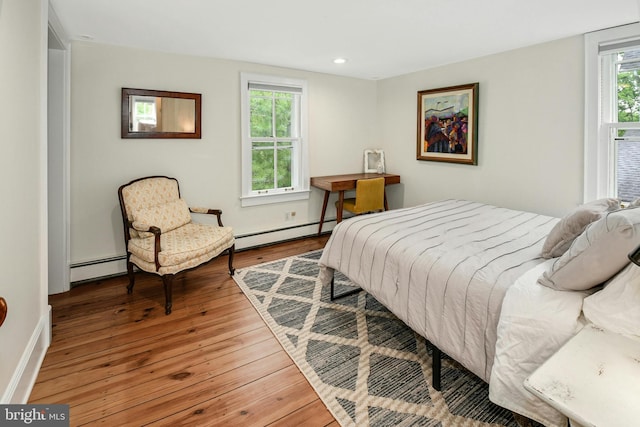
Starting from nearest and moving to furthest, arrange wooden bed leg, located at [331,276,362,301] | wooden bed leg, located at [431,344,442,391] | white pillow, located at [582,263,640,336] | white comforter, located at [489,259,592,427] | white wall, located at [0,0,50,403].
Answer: white pillow, located at [582,263,640,336] < white comforter, located at [489,259,592,427] < white wall, located at [0,0,50,403] < wooden bed leg, located at [431,344,442,391] < wooden bed leg, located at [331,276,362,301]

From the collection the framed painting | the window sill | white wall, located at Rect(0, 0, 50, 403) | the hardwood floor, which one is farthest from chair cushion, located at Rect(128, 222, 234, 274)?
the framed painting

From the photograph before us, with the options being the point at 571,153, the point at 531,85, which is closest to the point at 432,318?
the point at 571,153

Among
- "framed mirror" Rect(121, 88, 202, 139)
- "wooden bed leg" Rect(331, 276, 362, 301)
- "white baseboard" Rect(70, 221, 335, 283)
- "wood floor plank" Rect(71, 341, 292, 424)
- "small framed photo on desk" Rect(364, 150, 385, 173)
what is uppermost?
"framed mirror" Rect(121, 88, 202, 139)

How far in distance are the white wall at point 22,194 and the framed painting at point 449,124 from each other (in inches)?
149

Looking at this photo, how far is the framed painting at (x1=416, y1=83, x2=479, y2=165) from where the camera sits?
3.84 meters

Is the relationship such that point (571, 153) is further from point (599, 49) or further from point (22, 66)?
point (22, 66)

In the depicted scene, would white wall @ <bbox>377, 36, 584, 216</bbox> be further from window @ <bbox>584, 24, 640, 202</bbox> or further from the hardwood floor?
the hardwood floor

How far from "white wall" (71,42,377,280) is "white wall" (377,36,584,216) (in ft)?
5.11

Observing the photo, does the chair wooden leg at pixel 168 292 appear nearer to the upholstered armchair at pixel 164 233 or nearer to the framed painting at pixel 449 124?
the upholstered armchair at pixel 164 233

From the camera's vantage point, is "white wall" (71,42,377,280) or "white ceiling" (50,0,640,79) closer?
"white ceiling" (50,0,640,79)

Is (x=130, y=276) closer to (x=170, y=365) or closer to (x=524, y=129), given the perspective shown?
(x=170, y=365)

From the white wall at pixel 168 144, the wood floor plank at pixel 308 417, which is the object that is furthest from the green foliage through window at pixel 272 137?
the wood floor plank at pixel 308 417

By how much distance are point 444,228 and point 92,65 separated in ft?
11.3

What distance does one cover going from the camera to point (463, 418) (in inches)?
65.5
